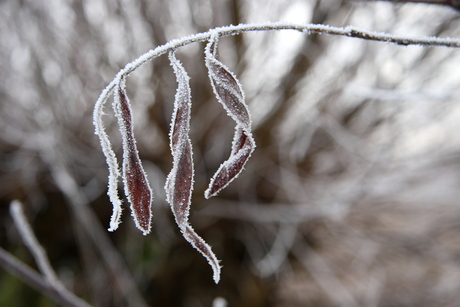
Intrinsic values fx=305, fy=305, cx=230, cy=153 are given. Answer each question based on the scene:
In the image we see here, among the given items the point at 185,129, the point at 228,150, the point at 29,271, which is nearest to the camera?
the point at 185,129

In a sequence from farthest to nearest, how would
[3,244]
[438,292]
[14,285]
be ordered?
[3,244], [438,292], [14,285]

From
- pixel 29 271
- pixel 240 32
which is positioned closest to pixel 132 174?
pixel 240 32

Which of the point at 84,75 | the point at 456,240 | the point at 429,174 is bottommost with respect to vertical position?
the point at 456,240

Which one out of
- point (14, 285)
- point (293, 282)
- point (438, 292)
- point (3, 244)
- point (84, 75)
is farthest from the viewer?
point (293, 282)

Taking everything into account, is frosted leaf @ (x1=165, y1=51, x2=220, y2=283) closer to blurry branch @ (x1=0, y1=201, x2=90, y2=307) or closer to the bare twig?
the bare twig

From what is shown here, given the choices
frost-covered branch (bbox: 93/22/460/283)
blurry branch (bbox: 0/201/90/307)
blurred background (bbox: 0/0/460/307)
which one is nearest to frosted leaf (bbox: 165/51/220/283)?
frost-covered branch (bbox: 93/22/460/283)

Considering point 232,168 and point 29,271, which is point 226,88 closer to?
point 232,168

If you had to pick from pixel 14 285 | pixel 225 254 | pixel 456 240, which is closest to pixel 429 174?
pixel 456 240

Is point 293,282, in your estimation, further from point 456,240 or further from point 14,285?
point 14,285
